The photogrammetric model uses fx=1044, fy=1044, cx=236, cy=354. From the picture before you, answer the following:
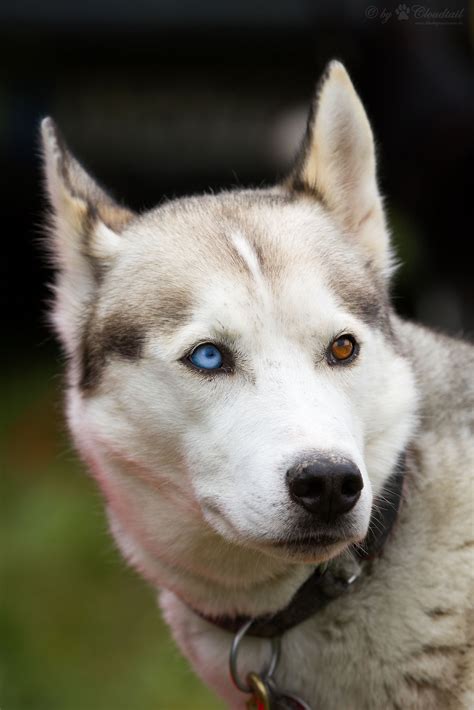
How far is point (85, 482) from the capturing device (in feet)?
26.2

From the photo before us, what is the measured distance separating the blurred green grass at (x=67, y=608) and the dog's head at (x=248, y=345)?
718 millimetres

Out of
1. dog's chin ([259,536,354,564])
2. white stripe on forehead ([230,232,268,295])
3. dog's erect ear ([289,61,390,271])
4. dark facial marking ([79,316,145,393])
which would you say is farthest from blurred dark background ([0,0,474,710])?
white stripe on forehead ([230,232,268,295])

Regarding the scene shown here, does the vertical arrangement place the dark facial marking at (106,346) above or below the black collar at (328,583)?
above

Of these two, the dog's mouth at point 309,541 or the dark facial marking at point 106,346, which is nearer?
the dog's mouth at point 309,541

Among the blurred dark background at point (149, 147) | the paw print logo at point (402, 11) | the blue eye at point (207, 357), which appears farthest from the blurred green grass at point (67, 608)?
the paw print logo at point (402, 11)

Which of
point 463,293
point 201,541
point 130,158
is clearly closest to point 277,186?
point 201,541

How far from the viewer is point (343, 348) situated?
3.34 metres

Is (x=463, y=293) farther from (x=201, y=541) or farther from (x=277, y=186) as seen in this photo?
(x=201, y=541)

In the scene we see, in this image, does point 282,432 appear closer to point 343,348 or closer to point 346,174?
point 343,348

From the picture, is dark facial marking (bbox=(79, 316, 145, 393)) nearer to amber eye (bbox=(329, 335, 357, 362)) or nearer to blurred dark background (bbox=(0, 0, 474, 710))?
amber eye (bbox=(329, 335, 357, 362))

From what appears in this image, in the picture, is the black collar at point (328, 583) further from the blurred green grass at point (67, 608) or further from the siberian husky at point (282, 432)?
the blurred green grass at point (67, 608)

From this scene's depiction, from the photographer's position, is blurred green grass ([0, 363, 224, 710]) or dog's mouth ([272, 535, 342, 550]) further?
blurred green grass ([0, 363, 224, 710])

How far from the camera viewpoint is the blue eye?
10.7 ft

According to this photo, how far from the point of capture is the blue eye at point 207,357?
3268 mm
